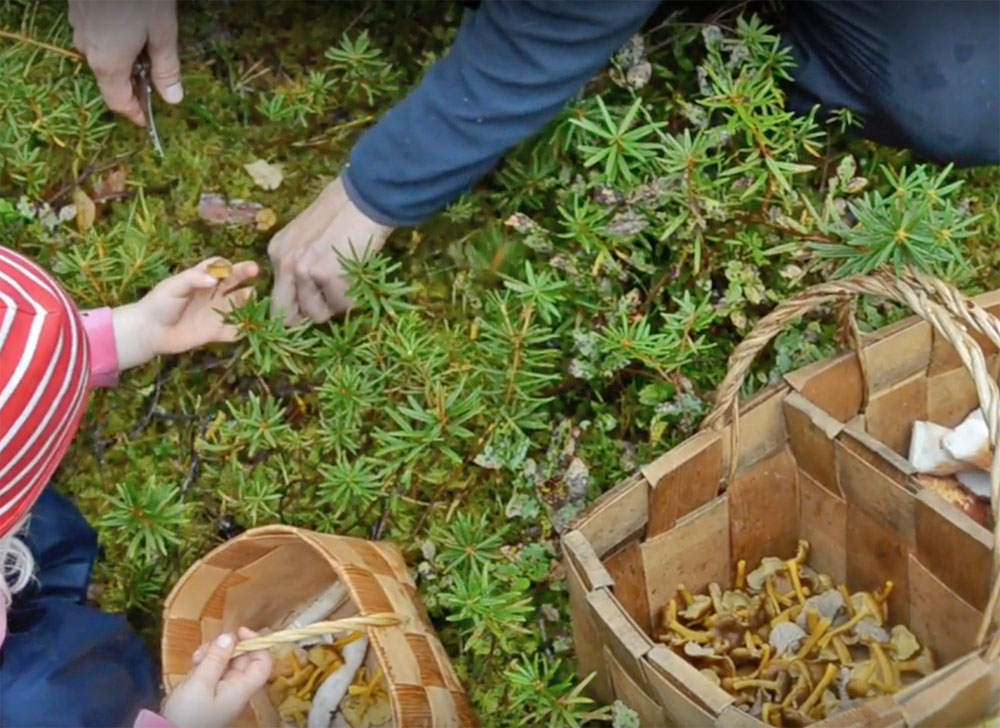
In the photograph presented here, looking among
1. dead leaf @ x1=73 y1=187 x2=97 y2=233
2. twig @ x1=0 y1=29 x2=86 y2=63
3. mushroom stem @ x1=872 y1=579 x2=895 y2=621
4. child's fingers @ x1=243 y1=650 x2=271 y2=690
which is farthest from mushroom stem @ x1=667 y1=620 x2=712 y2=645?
twig @ x1=0 y1=29 x2=86 y2=63

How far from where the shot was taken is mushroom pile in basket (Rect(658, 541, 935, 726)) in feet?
4.59

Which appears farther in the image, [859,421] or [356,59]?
[356,59]

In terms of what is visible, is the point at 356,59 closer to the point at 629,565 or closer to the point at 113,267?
the point at 113,267

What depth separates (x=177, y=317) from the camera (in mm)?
1597

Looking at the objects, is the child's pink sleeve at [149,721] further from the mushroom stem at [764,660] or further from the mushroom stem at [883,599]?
the mushroom stem at [883,599]

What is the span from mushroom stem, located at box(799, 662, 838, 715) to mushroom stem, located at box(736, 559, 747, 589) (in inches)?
7.1

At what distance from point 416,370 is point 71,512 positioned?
0.55 m

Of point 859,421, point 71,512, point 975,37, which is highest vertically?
point 975,37

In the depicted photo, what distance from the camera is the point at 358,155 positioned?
1.55 m

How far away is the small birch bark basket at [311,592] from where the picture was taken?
1.39 meters

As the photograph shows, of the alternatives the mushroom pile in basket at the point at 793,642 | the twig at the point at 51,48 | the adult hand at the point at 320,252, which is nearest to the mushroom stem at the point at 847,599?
the mushroom pile in basket at the point at 793,642

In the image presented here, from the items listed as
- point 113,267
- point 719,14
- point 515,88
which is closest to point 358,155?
point 515,88

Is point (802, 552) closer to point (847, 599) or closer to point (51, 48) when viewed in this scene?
point (847, 599)

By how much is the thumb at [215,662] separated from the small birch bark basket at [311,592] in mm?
99
